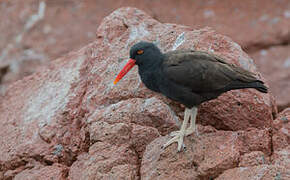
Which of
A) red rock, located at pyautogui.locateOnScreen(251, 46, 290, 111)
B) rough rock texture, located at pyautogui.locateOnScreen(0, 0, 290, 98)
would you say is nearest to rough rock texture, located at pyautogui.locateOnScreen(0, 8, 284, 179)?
rough rock texture, located at pyautogui.locateOnScreen(0, 0, 290, 98)

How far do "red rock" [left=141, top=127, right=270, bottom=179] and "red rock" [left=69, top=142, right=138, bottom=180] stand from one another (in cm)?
16

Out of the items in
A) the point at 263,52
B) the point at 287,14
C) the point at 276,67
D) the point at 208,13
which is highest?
the point at 208,13

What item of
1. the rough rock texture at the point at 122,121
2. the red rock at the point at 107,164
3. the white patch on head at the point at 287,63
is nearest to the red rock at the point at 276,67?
the white patch on head at the point at 287,63

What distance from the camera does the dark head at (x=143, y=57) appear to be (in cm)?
618

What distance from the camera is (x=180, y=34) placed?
22.9 ft

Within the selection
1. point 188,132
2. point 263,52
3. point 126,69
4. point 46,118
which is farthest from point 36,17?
point 188,132

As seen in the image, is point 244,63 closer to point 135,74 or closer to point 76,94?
point 135,74

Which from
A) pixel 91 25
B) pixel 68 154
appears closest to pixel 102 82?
pixel 68 154

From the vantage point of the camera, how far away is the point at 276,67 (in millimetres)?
14336

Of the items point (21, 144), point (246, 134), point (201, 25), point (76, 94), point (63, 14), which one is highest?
point (63, 14)

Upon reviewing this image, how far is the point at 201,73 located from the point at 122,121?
1.09m

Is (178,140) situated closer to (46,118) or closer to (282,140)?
(282,140)

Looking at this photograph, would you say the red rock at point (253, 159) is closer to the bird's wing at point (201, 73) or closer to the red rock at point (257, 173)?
the red rock at point (257, 173)

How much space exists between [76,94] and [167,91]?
1619 millimetres
